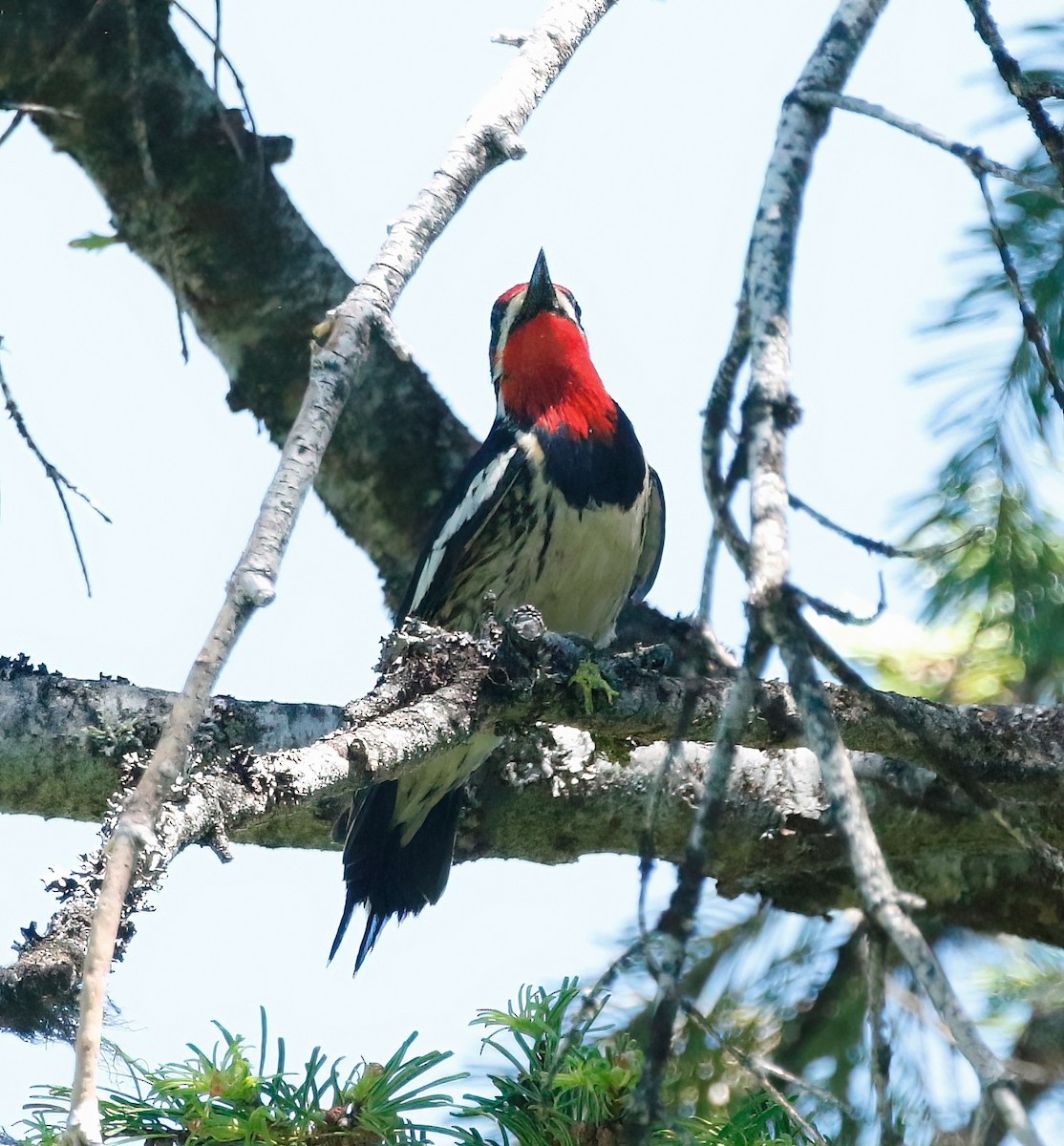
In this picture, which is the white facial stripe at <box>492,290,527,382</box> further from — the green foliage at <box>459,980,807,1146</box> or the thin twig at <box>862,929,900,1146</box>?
the thin twig at <box>862,929,900,1146</box>

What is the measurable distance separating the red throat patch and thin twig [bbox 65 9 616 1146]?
1232mm

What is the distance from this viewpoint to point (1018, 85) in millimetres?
1484

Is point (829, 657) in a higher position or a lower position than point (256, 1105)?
higher

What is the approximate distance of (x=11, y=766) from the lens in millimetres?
2340

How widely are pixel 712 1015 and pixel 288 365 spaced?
181 cm

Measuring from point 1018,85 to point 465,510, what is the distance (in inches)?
73.9

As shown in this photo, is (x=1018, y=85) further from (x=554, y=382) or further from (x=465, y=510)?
(x=554, y=382)

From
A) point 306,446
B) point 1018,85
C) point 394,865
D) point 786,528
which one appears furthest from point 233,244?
point 786,528

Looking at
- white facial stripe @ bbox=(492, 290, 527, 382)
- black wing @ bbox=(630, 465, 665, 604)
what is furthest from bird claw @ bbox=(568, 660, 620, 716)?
white facial stripe @ bbox=(492, 290, 527, 382)

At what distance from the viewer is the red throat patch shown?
3523mm

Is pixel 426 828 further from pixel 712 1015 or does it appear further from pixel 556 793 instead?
pixel 712 1015

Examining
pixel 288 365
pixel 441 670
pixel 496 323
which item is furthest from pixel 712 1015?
pixel 496 323

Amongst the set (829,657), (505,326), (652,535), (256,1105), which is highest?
(505,326)

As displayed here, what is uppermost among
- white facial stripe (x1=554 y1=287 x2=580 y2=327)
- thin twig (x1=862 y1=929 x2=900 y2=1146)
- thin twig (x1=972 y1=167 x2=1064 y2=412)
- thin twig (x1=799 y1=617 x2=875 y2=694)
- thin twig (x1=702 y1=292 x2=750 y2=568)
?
white facial stripe (x1=554 y1=287 x2=580 y2=327)
